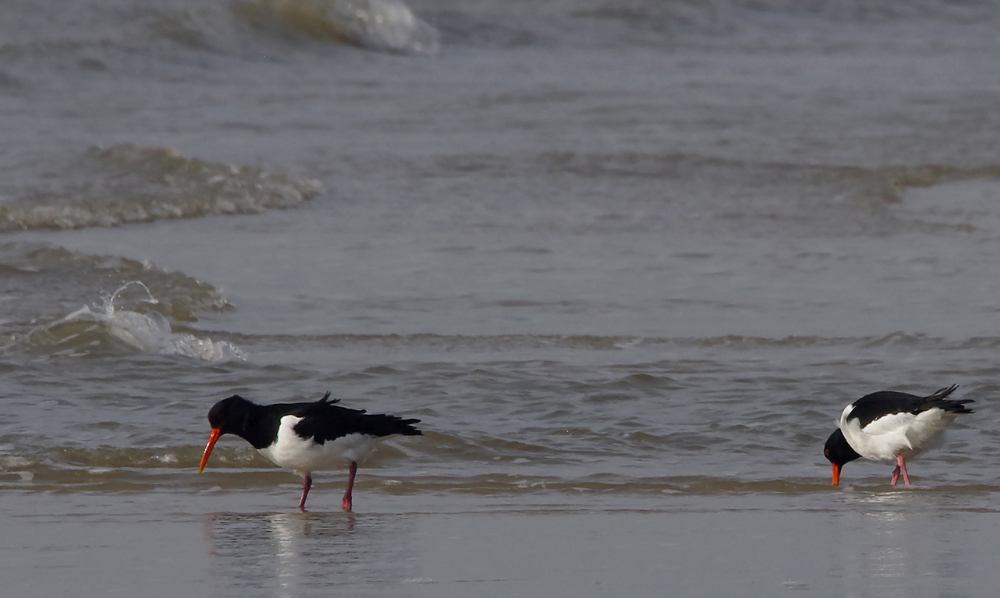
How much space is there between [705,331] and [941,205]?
18.4 feet

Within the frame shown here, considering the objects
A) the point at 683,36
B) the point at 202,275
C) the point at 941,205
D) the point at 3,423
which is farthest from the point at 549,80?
the point at 3,423

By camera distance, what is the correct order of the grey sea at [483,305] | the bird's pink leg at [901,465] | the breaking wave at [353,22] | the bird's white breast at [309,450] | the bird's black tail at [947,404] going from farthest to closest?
the breaking wave at [353,22], the bird's pink leg at [901,465], the bird's black tail at [947,404], the bird's white breast at [309,450], the grey sea at [483,305]

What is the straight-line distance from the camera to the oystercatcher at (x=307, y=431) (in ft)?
17.8

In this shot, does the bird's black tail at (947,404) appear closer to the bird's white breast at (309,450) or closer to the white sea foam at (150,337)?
the bird's white breast at (309,450)

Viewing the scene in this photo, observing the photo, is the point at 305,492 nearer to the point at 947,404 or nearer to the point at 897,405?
the point at 897,405

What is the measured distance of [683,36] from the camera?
23.8 metres

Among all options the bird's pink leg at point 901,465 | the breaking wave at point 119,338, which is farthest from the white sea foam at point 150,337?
the bird's pink leg at point 901,465

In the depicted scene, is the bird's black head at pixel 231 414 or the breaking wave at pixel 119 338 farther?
the breaking wave at pixel 119 338

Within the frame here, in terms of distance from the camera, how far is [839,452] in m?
6.02

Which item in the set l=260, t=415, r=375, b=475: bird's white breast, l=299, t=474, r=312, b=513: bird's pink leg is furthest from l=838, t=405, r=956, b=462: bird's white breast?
l=299, t=474, r=312, b=513: bird's pink leg

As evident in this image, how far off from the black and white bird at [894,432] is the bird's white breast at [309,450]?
2.09 m

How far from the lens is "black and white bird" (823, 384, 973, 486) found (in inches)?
235

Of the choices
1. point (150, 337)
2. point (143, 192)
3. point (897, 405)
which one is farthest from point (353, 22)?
point (897, 405)

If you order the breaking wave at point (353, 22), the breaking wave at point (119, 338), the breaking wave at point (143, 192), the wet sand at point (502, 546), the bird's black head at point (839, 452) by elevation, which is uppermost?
the breaking wave at point (353, 22)
